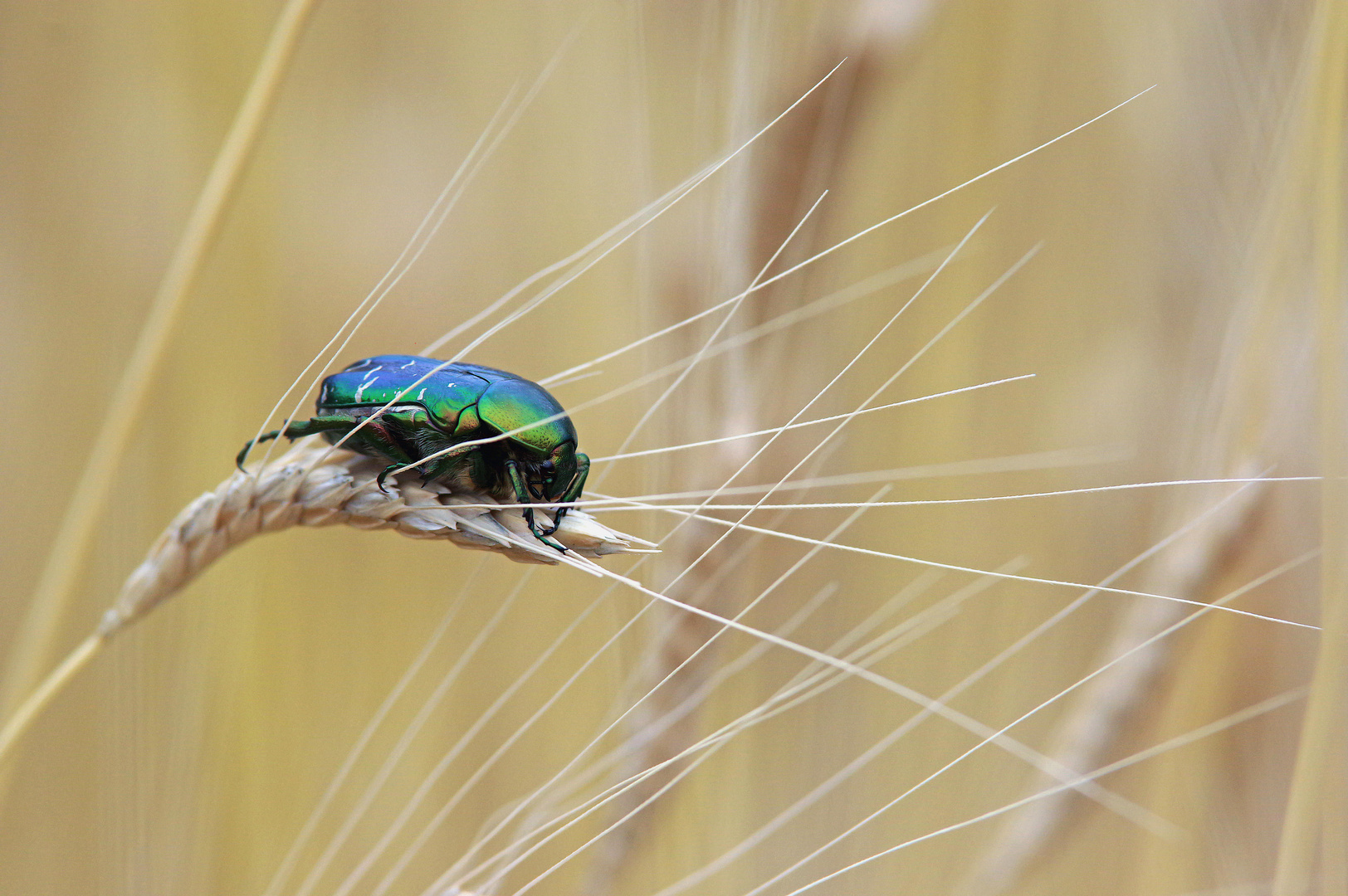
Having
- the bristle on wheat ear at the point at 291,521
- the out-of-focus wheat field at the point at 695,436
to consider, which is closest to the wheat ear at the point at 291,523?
the bristle on wheat ear at the point at 291,521

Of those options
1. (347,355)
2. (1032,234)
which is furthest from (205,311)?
(1032,234)

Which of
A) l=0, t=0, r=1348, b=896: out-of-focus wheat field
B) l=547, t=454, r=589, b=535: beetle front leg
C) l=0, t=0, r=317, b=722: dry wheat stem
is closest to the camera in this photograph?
l=0, t=0, r=317, b=722: dry wheat stem

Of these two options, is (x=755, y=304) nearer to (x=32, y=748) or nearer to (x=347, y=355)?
(x=347, y=355)

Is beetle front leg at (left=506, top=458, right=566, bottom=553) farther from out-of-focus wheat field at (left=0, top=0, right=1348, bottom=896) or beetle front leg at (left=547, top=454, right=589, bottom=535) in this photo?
out-of-focus wheat field at (left=0, top=0, right=1348, bottom=896)

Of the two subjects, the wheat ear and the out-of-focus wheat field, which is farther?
the out-of-focus wheat field

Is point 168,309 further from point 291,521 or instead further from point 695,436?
point 695,436

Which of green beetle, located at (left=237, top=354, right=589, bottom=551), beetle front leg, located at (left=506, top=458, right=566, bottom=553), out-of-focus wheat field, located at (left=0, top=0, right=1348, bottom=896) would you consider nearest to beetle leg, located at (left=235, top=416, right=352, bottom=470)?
green beetle, located at (left=237, top=354, right=589, bottom=551)

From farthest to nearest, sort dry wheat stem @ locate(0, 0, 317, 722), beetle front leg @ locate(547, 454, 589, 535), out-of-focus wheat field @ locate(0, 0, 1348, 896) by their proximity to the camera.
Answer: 1. out-of-focus wheat field @ locate(0, 0, 1348, 896)
2. beetle front leg @ locate(547, 454, 589, 535)
3. dry wheat stem @ locate(0, 0, 317, 722)

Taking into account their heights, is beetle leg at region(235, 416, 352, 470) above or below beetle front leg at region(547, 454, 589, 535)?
above
